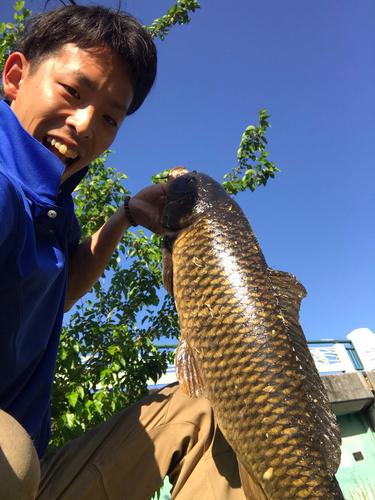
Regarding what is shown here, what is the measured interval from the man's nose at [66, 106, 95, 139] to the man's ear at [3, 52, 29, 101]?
0.43 m

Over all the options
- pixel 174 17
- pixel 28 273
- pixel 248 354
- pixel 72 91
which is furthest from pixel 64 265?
pixel 174 17

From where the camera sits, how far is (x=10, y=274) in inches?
47.6

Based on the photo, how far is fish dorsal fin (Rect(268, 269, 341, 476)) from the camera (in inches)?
55.6

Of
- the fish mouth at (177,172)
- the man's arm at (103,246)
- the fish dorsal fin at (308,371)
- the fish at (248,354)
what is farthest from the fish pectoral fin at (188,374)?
the fish mouth at (177,172)

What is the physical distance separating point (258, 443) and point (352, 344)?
31.0 feet

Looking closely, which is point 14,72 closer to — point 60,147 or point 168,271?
point 60,147

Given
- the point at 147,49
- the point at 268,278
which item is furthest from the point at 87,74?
the point at 268,278

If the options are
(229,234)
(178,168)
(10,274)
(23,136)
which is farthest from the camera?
(178,168)

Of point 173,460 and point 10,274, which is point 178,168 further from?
point 173,460

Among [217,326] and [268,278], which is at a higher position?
[268,278]

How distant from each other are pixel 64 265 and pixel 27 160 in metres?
0.56

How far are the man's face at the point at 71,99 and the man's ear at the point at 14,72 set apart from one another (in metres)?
0.04

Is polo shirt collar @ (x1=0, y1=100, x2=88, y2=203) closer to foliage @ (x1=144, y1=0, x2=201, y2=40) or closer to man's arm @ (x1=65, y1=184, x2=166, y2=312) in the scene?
man's arm @ (x1=65, y1=184, x2=166, y2=312)

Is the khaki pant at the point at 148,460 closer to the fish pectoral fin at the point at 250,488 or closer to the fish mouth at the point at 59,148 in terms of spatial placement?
the fish pectoral fin at the point at 250,488
